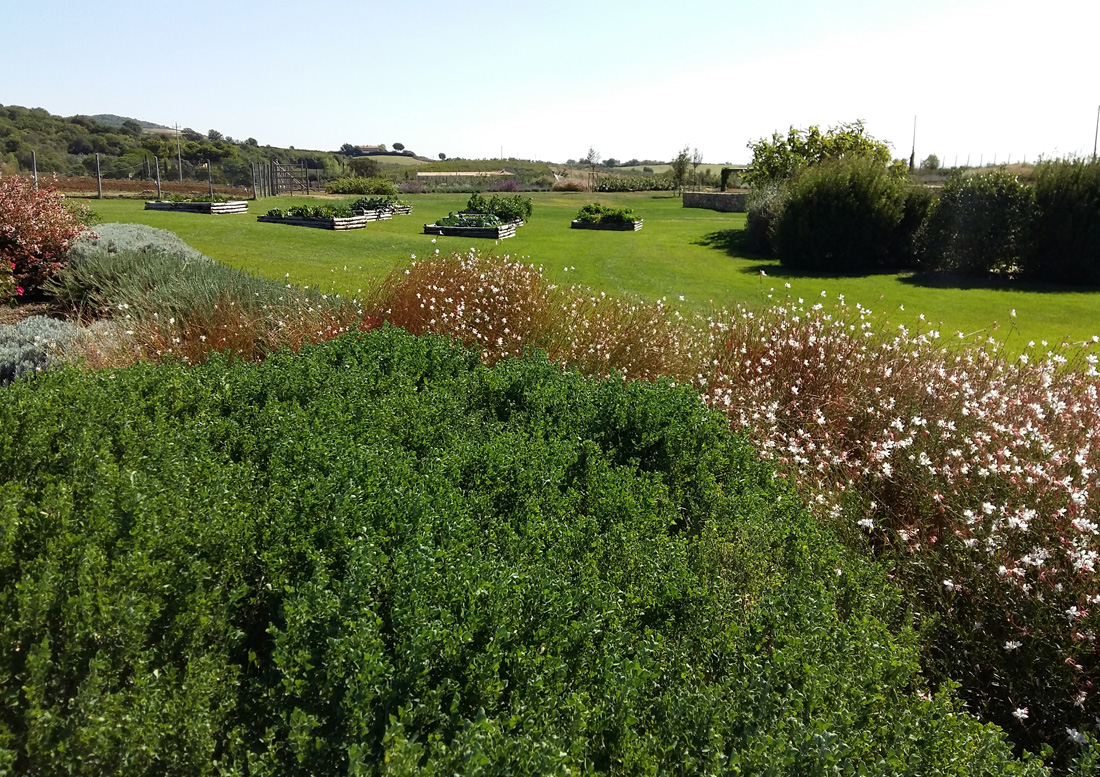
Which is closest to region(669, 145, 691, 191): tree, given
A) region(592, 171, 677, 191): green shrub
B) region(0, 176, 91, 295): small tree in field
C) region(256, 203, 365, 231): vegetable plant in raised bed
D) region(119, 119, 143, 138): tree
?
region(592, 171, 677, 191): green shrub

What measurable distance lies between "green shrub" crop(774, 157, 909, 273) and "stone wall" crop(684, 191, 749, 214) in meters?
18.0

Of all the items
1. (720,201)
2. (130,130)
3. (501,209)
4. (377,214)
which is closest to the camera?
(501,209)

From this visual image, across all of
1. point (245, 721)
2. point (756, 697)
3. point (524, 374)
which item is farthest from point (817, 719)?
point (524, 374)

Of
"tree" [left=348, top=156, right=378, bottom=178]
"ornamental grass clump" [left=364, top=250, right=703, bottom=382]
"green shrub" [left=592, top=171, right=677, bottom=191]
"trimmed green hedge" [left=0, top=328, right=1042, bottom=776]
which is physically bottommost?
"trimmed green hedge" [left=0, top=328, right=1042, bottom=776]

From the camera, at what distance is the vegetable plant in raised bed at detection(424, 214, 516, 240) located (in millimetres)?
22859

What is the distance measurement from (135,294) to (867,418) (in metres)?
8.26

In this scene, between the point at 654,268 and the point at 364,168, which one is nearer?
the point at 654,268

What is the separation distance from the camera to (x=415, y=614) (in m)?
2.43

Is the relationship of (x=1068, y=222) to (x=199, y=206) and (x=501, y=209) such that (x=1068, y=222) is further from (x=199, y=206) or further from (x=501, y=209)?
(x=199, y=206)

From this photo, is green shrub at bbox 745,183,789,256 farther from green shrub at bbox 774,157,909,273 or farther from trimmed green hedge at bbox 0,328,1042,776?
trimmed green hedge at bbox 0,328,1042,776

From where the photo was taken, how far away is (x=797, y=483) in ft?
16.5

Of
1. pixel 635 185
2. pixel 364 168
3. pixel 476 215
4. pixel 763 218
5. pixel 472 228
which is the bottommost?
pixel 472 228

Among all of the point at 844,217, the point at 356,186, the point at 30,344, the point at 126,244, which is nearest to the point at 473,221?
the point at 844,217

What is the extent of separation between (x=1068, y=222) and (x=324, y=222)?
21432 millimetres
